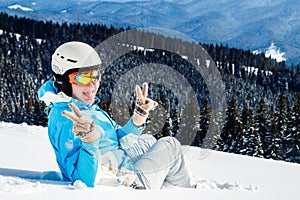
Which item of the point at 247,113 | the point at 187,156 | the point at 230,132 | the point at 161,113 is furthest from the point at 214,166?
the point at 247,113

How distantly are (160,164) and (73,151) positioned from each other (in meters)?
1.20

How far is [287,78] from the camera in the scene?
167 metres

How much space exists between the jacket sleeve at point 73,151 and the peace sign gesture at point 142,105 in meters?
0.77

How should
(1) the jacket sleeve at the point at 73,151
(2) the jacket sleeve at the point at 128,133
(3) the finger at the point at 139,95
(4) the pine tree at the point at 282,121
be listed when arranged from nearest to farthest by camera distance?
(1) the jacket sleeve at the point at 73,151, (3) the finger at the point at 139,95, (2) the jacket sleeve at the point at 128,133, (4) the pine tree at the point at 282,121

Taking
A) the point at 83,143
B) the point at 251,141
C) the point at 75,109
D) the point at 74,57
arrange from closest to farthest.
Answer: the point at 75,109 → the point at 83,143 → the point at 74,57 → the point at 251,141

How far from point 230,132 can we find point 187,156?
3005cm

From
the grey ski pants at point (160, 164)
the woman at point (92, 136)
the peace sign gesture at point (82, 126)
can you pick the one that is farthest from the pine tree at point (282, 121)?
the peace sign gesture at point (82, 126)

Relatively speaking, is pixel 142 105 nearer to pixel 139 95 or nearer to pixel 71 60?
pixel 139 95

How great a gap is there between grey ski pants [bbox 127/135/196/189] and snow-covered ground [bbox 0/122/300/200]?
0.20 meters

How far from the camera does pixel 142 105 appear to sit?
554 centimetres

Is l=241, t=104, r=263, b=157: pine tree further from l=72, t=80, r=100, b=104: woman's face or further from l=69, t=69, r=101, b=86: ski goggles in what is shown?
l=69, t=69, r=101, b=86: ski goggles

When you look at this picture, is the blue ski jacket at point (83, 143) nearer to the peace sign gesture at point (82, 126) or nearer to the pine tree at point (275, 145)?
the peace sign gesture at point (82, 126)

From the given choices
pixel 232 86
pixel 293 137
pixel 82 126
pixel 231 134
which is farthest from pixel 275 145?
pixel 232 86

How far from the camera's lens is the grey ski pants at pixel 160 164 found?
5875 millimetres
